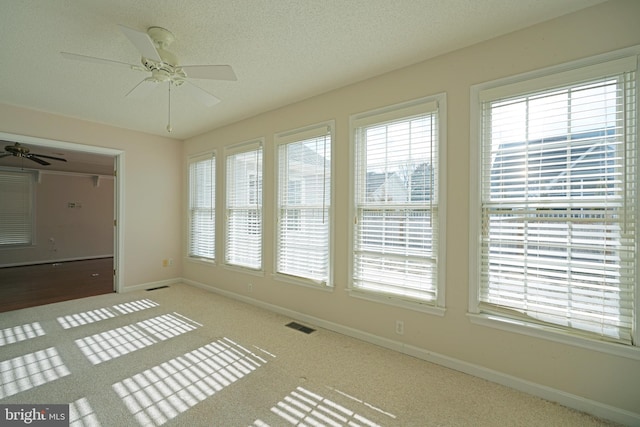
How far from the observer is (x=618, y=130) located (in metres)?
1.76

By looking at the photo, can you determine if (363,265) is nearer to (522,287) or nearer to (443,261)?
(443,261)

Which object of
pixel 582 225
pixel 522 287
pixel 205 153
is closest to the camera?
pixel 582 225

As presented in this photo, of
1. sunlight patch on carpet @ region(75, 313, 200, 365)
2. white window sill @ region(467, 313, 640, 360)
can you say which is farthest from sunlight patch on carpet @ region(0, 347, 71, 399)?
white window sill @ region(467, 313, 640, 360)

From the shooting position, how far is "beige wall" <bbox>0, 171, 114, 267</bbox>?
7145mm

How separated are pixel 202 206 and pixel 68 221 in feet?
18.6

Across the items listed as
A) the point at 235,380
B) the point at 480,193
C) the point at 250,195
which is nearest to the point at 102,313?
the point at 250,195

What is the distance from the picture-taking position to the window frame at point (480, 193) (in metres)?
1.73

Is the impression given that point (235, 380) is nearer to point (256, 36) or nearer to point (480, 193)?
point (480, 193)

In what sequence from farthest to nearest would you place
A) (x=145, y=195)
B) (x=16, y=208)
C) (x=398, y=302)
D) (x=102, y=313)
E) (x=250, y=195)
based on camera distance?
(x=16, y=208) < (x=145, y=195) < (x=250, y=195) < (x=102, y=313) < (x=398, y=302)

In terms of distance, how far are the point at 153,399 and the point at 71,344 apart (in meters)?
1.53

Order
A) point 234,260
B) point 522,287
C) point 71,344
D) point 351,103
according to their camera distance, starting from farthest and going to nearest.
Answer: point 234,260 < point 351,103 < point 71,344 < point 522,287

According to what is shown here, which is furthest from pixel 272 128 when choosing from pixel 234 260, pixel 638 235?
pixel 638 235

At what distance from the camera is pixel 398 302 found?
8.59 ft

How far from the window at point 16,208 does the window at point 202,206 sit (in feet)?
17.5
